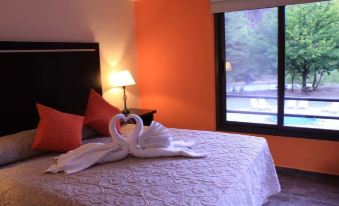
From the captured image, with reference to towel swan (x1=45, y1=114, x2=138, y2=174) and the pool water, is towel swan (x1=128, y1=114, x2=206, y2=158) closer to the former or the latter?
towel swan (x1=45, y1=114, x2=138, y2=174)

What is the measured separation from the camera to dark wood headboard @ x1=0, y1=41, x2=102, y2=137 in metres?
2.44

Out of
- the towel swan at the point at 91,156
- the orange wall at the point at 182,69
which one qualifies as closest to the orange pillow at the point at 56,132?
the towel swan at the point at 91,156

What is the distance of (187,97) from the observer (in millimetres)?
3795

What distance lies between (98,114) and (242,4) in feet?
6.29

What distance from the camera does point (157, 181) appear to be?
1.72m

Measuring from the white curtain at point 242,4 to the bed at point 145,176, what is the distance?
4.94 ft

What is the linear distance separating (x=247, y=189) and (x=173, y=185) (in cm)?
47

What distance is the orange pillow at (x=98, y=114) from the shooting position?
8.93 ft

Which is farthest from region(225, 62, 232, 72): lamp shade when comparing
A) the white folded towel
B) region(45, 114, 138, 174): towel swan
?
region(45, 114, 138, 174): towel swan

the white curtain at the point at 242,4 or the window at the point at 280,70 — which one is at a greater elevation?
the white curtain at the point at 242,4

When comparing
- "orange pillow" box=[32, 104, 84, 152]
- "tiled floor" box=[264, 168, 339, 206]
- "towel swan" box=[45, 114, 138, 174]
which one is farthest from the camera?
"tiled floor" box=[264, 168, 339, 206]

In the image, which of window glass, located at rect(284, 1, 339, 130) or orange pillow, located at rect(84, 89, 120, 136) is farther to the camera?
window glass, located at rect(284, 1, 339, 130)

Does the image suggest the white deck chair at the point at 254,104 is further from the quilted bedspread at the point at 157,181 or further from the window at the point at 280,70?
the quilted bedspread at the point at 157,181

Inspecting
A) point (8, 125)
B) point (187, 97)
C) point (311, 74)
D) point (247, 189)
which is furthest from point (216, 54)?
point (8, 125)
